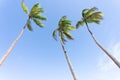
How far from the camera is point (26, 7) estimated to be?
35.8 meters

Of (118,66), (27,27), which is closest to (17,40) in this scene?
(27,27)

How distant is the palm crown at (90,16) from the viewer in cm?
3710

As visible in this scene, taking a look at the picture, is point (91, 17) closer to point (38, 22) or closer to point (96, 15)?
point (96, 15)

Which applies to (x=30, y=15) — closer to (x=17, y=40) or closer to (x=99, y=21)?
(x=17, y=40)

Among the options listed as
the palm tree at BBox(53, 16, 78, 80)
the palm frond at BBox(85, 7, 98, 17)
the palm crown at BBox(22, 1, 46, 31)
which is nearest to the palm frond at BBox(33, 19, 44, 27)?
the palm crown at BBox(22, 1, 46, 31)

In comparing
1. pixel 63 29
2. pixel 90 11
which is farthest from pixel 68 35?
pixel 90 11

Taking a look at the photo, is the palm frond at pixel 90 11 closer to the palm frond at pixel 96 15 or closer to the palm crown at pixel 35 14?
the palm frond at pixel 96 15

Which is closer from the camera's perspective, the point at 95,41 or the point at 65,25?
the point at 95,41

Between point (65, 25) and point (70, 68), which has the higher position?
point (65, 25)

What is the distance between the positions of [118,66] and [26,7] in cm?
1720

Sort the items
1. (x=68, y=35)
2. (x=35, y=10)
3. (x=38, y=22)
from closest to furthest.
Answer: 1. (x=35, y=10)
2. (x=38, y=22)
3. (x=68, y=35)

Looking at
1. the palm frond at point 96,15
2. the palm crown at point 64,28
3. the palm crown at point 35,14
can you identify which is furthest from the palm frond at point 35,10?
the palm frond at point 96,15

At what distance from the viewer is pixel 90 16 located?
125 ft

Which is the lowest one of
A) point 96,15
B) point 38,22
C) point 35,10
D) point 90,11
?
point 96,15
